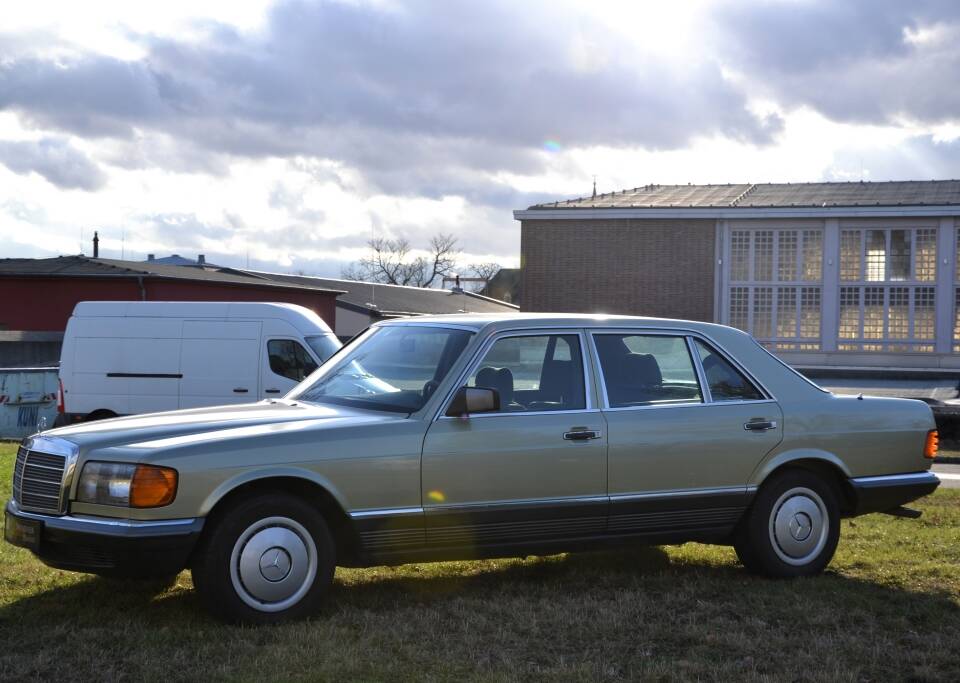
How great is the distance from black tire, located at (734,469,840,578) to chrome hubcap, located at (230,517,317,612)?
2.75 metres

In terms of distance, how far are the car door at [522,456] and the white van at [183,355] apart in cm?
1045

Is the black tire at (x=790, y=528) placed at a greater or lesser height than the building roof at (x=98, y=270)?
lesser

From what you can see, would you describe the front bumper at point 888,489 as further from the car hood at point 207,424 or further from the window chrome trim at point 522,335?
the car hood at point 207,424

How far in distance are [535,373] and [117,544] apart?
2.52 m

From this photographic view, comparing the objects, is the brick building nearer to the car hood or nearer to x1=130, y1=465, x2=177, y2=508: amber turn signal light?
the car hood

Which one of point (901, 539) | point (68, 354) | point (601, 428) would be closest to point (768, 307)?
point (68, 354)

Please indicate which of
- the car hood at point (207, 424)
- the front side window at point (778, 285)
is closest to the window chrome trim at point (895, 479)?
the car hood at point (207, 424)

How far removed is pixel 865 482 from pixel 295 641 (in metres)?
3.85

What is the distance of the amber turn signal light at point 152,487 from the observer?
5461mm

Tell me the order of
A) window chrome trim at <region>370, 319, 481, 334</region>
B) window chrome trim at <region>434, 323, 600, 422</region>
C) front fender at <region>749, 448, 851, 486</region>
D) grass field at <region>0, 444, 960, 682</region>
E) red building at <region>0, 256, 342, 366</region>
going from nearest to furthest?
grass field at <region>0, 444, 960, 682</region>, window chrome trim at <region>434, 323, 600, 422</region>, window chrome trim at <region>370, 319, 481, 334</region>, front fender at <region>749, 448, 851, 486</region>, red building at <region>0, 256, 342, 366</region>

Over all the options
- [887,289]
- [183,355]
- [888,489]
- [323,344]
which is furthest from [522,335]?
[887,289]

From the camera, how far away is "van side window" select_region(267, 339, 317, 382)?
1692cm

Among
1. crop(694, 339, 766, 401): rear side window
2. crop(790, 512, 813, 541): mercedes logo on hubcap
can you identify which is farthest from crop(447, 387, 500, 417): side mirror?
crop(790, 512, 813, 541): mercedes logo on hubcap

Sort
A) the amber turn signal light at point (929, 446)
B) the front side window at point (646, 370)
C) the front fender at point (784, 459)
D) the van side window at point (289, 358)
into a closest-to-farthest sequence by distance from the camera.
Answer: the front side window at point (646, 370), the front fender at point (784, 459), the amber turn signal light at point (929, 446), the van side window at point (289, 358)
